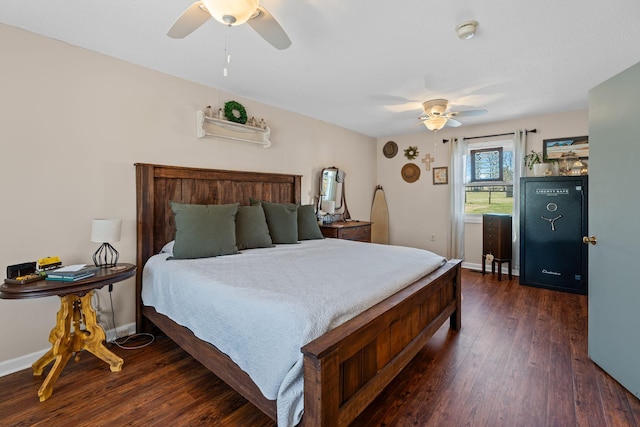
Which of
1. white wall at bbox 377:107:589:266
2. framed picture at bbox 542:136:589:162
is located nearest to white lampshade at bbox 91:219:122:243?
white wall at bbox 377:107:589:266

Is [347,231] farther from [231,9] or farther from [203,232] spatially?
[231,9]

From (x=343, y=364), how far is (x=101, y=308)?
2293 mm

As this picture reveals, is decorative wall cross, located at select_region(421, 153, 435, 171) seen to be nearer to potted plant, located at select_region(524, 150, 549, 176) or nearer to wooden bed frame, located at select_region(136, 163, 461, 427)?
potted plant, located at select_region(524, 150, 549, 176)

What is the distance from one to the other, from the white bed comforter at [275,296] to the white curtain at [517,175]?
108 inches

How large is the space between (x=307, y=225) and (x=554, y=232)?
3195 mm

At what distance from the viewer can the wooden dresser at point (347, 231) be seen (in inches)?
162

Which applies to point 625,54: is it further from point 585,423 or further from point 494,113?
point 585,423

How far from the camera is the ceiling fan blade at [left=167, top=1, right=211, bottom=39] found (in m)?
1.57

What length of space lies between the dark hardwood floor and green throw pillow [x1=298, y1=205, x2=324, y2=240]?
1696 mm

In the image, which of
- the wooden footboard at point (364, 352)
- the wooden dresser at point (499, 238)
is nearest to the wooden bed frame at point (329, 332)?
the wooden footboard at point (364, 352)

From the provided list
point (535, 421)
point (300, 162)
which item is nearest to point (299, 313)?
point (535, 421)

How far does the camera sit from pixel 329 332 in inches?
52.5

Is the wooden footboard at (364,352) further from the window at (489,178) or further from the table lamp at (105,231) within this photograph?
the window at (489,178)

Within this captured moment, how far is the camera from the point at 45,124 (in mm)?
2236
